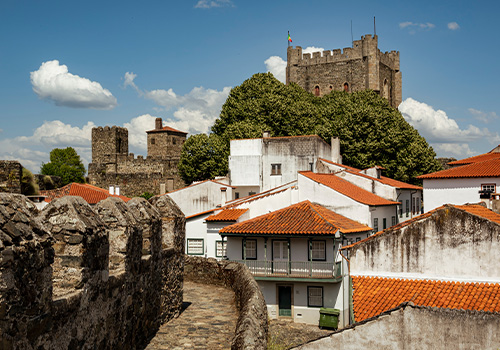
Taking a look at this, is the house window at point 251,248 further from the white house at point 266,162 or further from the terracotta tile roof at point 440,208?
the white house at point 266,162

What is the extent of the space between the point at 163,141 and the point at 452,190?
5860cm

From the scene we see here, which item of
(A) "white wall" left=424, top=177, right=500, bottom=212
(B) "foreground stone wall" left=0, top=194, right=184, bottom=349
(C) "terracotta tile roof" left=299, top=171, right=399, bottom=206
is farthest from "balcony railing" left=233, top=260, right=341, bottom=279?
(B) "foreground stone wall" left=0, top=194, right=184, bottom=349

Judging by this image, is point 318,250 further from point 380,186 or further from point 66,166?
point 66,166

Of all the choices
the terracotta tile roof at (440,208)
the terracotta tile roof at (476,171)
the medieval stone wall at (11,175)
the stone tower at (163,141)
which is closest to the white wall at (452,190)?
the terracotta tile roof at (476,171)

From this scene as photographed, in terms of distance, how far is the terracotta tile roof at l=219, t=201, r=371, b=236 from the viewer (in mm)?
27406

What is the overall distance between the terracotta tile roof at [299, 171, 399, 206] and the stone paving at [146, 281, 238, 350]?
20.0 meters

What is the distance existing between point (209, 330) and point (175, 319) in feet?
3.69

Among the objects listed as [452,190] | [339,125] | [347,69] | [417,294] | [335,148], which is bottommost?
[417,294]

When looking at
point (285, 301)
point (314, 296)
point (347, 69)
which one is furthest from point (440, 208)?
point (347, 69)

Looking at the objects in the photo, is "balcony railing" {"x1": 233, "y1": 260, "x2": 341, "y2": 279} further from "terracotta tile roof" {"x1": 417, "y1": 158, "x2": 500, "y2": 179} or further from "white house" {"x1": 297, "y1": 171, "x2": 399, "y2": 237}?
"terracotta tile roof" {"x1": 417, "y1": 158, "x2": 500, "y2": 179}

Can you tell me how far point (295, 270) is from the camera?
27875 millimetres

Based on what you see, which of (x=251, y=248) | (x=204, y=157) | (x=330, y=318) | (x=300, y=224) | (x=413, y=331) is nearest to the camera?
(x=413, y=331)

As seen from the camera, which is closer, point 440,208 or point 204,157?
point 440,208

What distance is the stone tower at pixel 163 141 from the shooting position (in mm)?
84250
